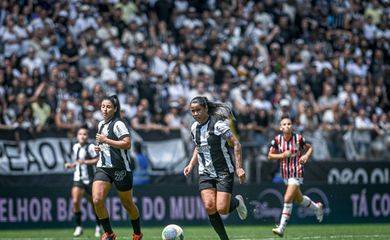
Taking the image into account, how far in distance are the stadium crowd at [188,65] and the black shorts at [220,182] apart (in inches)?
374

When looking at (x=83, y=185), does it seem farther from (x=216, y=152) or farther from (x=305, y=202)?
(x=216, y=152)

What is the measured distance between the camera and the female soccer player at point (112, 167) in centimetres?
1516

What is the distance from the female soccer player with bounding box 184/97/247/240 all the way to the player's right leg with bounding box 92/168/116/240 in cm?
136

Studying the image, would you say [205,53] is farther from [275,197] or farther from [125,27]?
[275,197]

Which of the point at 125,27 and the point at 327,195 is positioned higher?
the point at 125,27

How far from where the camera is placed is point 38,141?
2338 centimetres

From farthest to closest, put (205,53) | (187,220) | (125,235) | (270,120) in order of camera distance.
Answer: (205,53) < (270,120) < (187,220) < (125,235)

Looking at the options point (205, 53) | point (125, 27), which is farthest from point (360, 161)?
point (125, 27)

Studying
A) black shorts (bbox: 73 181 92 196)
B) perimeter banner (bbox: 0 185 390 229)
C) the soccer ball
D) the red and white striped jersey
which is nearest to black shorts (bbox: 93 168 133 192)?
the soccer ball

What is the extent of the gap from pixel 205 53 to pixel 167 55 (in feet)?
5.75

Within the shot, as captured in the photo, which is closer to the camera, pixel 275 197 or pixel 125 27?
pixel 275 197

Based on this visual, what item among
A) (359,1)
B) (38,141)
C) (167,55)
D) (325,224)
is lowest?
(325,224)

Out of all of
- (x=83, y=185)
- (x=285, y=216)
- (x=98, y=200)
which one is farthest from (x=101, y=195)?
(x=83, y=185)

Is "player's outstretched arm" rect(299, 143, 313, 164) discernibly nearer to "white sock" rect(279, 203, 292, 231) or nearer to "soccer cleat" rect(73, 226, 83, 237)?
"white sock" rect(279, 203, 292, 231)
